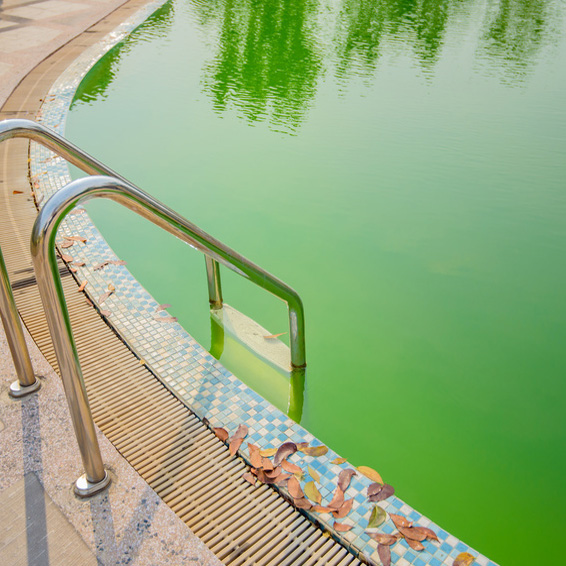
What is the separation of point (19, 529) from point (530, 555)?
1884mm

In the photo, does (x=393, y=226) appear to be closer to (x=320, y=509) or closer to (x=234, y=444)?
(x=234, y=444)

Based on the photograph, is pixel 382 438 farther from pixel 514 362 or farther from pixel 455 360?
pixel 514 362

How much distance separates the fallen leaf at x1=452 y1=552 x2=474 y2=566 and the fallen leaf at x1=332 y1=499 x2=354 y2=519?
398 millimetres

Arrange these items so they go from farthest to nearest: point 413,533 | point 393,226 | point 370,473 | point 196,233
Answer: point 393,226, point 370,473, point 413,533, point 196,233

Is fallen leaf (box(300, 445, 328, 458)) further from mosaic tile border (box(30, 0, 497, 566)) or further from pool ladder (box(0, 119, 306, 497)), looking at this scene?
pool ladder (box(0, 119, 306, 497))

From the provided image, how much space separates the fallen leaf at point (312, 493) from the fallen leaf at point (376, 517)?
0.20 meters

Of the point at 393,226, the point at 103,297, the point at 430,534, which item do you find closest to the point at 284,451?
the point at 430,534

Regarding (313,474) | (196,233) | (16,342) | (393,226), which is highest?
(196,233)

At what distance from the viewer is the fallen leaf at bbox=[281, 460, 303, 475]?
6.84 ft

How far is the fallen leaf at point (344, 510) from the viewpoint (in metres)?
1.93

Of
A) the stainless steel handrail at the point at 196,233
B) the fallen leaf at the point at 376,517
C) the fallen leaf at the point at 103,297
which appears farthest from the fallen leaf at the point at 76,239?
the fallen leaf at the point at 376,517

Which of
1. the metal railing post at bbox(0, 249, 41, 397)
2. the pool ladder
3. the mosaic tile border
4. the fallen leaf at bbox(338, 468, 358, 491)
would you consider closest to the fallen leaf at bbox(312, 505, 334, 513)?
the mosaic tile border

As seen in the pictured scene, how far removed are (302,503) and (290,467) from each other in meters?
0.18

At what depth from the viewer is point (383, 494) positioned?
6.77ft
